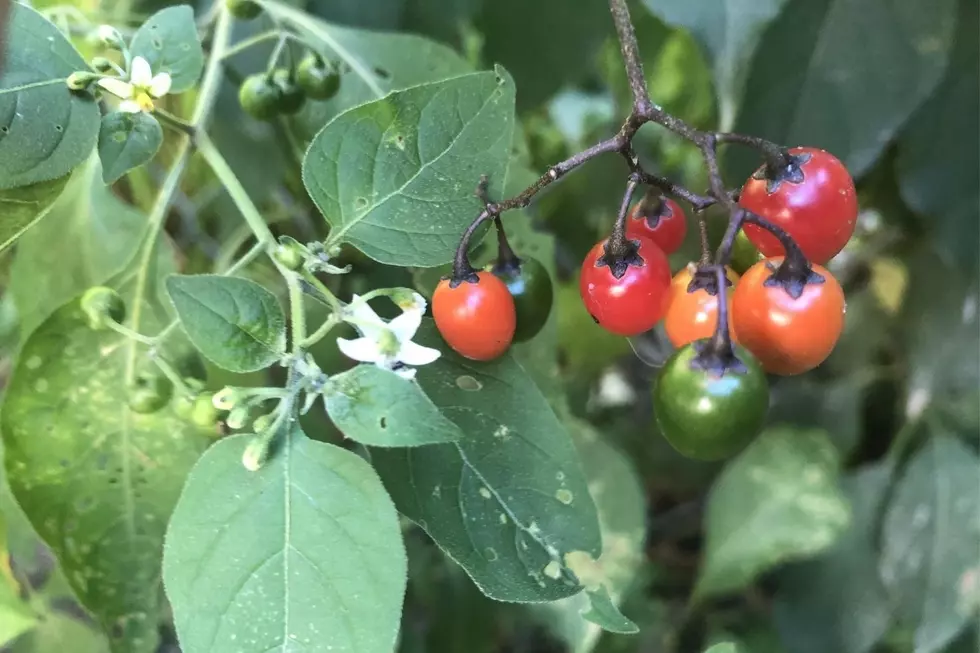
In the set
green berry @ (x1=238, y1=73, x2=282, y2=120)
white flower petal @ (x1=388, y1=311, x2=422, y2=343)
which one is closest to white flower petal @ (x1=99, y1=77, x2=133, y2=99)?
green berry @ (x1=238, y1=73, x2=282, y2=120)

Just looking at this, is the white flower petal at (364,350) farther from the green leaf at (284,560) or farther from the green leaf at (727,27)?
the green leaf at (727,27)

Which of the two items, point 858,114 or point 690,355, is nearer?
point 690,355

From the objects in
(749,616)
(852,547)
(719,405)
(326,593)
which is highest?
(719,405)

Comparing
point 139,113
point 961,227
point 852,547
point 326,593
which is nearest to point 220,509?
point 326,593

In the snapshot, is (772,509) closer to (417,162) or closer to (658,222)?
(658,222)

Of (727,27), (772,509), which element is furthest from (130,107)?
(772,509)

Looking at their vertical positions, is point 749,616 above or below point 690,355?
below

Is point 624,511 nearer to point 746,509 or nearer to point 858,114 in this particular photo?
point 746,509
